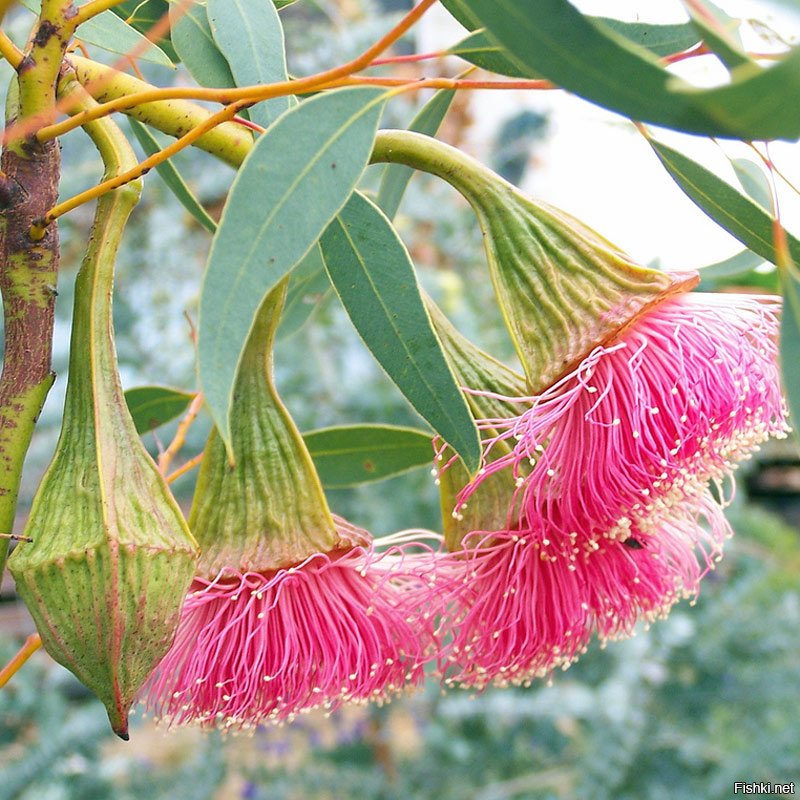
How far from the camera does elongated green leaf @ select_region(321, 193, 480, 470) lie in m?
0.45

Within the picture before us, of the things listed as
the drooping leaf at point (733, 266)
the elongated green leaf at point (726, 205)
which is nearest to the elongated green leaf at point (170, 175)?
the elongated green leaf at point (726, 205)

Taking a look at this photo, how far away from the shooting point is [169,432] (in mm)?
1766

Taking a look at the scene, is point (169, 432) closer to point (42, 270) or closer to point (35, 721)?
point (35, 721)

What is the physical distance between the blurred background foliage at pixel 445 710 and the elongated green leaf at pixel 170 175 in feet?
2.96

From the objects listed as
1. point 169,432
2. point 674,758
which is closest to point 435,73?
point 169,432

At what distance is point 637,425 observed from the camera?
507 mm

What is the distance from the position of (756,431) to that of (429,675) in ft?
0.80

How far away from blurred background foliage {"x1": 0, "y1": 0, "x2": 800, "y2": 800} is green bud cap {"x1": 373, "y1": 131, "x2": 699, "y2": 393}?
1.07m

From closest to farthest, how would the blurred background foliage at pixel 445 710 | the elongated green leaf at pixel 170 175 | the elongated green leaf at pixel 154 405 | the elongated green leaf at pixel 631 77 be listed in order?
the elongated green leaf at pixel 631 77
the elongated green leaf at pixel 170 175
the elongated green leaf at pixel 154 405
the blurred background foliage at pixel 445 710

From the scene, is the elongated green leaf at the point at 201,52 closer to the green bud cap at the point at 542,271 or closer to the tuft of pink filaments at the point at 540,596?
the green bud cap at the point at 542,271

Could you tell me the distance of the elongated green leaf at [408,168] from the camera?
25.2 inches

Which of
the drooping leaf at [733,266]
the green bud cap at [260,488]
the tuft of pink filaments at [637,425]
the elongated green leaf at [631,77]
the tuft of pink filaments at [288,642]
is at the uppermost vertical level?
the elongated green leaf at [631,77]

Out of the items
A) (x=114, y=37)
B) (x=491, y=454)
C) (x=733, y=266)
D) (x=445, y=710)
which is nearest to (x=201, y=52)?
(x=114, y=37)

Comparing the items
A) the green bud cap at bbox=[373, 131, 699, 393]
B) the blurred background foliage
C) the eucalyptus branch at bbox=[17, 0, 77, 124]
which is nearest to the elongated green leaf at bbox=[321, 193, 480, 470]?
the green bud cap at bbox=[373, 131, 699, 393]
